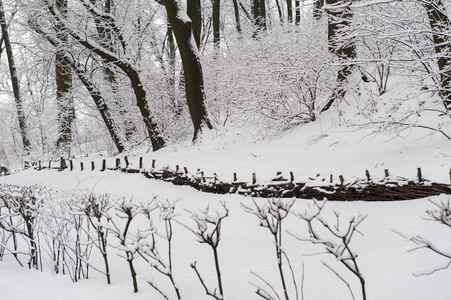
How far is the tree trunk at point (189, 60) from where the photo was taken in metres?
9.67

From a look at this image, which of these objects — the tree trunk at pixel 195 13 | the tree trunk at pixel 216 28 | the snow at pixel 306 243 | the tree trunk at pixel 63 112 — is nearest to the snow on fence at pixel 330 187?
the snow at pixel 306 243

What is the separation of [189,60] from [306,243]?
24.3 ft

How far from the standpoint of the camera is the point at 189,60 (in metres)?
9.80

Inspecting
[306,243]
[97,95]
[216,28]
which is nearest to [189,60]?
[97,95]

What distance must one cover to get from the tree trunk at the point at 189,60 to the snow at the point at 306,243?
3.22 meters

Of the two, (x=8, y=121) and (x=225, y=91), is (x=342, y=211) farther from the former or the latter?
(x=8, y=121)

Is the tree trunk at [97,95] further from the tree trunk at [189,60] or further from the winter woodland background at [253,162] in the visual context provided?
the tree trunk at [189,60]

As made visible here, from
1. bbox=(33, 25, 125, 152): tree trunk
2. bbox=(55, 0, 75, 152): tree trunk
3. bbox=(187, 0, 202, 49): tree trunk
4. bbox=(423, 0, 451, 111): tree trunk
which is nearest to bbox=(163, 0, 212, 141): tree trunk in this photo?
bbox=(187, 0, 202, 49): tree trunk

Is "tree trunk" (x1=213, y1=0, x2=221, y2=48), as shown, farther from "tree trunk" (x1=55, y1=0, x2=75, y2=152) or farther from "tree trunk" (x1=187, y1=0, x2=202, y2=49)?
"tree trunk" (x1=55, y1=0, x2=75, y2=152)

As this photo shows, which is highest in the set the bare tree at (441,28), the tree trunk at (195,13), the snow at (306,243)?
the tree trunk at (195,13)

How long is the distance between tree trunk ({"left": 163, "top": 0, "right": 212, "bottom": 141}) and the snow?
3218 millimetres

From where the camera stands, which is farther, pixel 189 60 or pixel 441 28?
pixel 189 60

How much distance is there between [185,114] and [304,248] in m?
9.46

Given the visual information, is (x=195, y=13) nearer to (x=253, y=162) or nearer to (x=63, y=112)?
(x=253, y=162)
